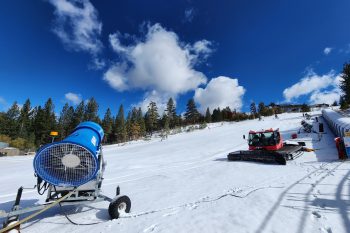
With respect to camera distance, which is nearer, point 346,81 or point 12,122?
point 346,81

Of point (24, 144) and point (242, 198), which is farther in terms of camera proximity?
point (24, 144)

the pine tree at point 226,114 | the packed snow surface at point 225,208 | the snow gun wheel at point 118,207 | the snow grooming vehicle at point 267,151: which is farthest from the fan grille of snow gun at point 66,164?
the pine tree at point 226,114

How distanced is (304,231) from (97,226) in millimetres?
4594

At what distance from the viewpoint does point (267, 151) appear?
43.4 ft

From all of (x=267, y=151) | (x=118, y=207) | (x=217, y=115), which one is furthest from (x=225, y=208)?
(x=217, y=115)

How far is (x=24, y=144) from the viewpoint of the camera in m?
54.6

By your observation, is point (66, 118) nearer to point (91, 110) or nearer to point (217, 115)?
point (91, 110)

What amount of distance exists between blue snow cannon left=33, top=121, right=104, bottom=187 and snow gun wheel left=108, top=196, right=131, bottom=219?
93cm

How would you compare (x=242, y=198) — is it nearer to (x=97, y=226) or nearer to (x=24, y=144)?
(x=97, y=226)

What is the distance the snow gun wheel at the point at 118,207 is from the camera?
5.35 metres

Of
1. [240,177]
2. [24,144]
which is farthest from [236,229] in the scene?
[24,144]

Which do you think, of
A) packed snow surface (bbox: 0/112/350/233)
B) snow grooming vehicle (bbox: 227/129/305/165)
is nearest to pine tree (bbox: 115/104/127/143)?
snow grooming vehicle (bbox: 227/129/305/165)

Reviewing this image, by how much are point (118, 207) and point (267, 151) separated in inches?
422

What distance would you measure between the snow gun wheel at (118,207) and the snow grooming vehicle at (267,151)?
9.83 metres
